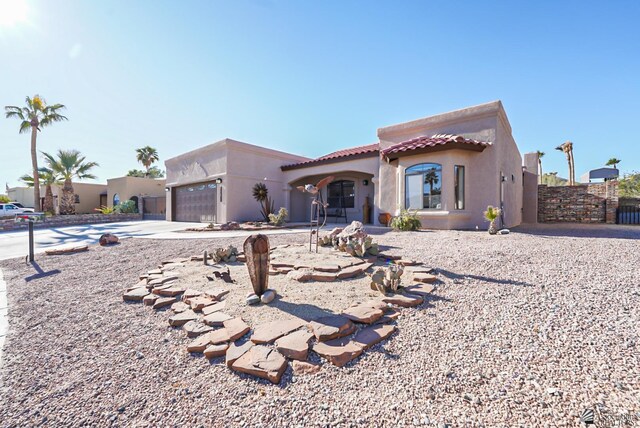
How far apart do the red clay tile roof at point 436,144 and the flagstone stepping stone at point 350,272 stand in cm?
649

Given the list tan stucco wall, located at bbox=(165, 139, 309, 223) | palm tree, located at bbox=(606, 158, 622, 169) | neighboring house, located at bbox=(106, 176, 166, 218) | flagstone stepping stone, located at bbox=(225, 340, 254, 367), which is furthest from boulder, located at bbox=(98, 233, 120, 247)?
palm tree, located at bbox=(606, 158, 622, 169)

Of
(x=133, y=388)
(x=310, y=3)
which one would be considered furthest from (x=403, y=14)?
(x=133, y=388)

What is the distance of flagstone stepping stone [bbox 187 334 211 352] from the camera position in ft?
7.68

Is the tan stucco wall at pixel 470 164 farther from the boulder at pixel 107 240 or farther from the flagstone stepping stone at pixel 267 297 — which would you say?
the boulder at pixel 107 240

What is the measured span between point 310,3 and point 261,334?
9.29 metres

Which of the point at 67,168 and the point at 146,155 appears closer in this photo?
the point at 67,168

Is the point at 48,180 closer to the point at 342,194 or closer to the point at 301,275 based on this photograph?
the point at 342,194

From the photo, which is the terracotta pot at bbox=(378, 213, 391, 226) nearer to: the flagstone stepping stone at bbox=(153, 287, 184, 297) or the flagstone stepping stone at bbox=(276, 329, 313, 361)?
the flagstone stepping stone at bbox=(153, 287, 184, 297)

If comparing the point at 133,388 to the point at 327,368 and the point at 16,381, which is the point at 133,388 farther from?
the point at 327,368

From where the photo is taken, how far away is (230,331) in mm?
2537

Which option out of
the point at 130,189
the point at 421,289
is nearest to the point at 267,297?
the point at 421,289

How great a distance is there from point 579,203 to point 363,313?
57.7 feet

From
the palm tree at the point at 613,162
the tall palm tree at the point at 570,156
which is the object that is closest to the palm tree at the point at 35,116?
the tall palm tree at the point at 570,156

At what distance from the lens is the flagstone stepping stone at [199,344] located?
2340 millimetres
